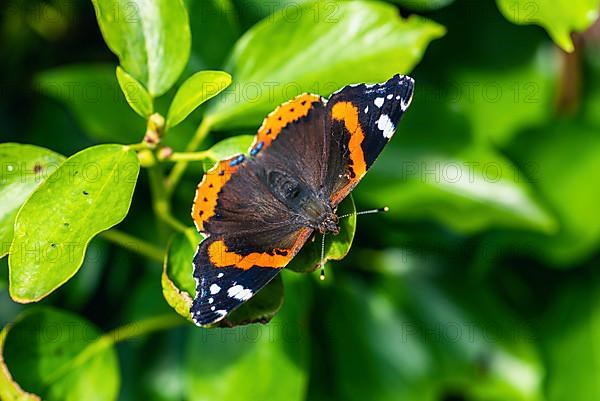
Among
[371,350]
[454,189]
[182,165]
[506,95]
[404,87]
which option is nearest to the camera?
[404,87]

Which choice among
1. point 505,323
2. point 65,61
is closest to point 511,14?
point 505,323

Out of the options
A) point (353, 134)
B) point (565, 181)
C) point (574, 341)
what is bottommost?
point (574, 341)

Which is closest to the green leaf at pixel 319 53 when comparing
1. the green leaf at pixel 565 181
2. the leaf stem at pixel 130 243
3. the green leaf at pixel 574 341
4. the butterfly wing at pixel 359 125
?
the butterfly wing at pixel 359 125

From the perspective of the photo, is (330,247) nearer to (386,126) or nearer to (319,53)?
(386,126)

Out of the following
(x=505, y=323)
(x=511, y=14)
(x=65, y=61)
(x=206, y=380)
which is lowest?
(x=505, y=323)

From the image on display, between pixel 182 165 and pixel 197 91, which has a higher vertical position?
pixel 197 91

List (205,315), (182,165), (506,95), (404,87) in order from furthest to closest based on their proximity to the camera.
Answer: (506,95), (182,165), (404,87), (205,315)

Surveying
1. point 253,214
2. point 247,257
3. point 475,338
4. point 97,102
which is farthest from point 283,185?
point 475,338

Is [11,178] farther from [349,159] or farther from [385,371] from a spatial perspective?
[385,371]

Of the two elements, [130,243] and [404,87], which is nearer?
[404,87]
